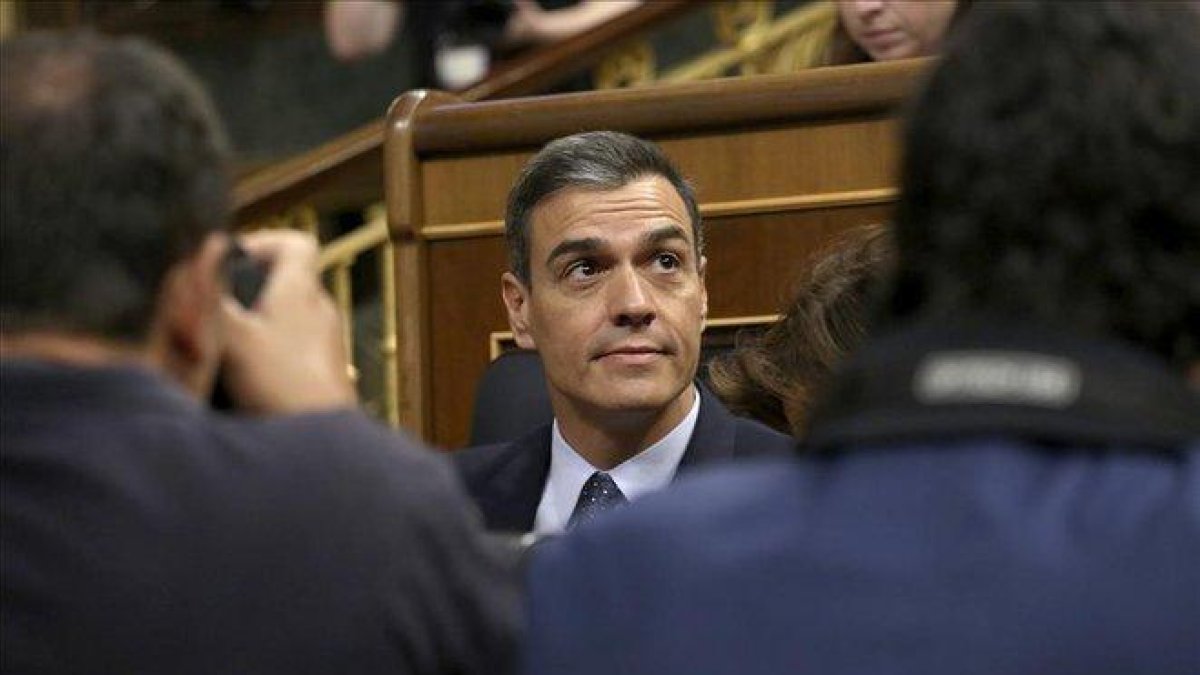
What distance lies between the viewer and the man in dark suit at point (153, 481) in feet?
4.83

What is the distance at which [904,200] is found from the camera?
1.36 metres

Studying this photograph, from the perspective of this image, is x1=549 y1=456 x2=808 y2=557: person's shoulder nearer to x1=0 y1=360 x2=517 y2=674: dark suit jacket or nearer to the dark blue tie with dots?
x1=0 y1=360 x2=517 y2=674: dark suit jacket

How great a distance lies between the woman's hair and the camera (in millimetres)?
2871

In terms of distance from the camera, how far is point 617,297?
10.00 ft

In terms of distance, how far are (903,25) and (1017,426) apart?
107 inches

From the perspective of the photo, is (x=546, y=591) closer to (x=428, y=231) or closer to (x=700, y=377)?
(x=700, y=377)

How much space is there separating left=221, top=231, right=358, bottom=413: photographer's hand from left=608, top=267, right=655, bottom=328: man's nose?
4.43ft

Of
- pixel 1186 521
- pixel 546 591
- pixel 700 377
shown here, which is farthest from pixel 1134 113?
pixel 700 377

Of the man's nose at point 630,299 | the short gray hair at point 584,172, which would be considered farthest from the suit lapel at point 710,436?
the short gray hair at point 584,172

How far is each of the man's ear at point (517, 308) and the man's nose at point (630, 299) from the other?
0.66 feet

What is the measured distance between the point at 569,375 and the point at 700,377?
0.36 metres

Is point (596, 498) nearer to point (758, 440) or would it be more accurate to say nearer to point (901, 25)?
point (758, 440)

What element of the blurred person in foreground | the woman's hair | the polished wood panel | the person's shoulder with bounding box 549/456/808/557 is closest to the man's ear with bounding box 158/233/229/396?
the person's shoulder with bounding box 549/456/808/557

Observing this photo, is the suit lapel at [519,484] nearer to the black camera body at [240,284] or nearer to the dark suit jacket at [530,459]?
the dark suit jacket at [530,459]
